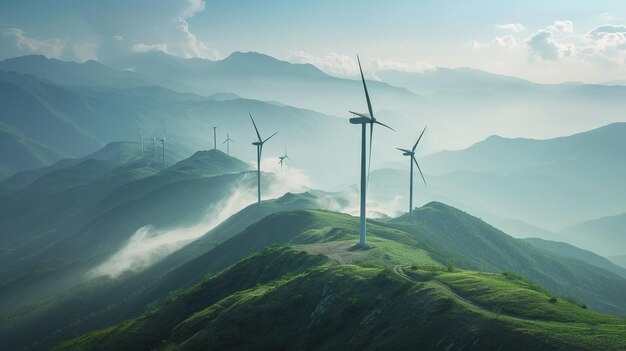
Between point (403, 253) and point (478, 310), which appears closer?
point (478, 310)

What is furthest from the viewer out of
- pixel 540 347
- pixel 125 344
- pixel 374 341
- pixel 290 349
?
pixel 125 344

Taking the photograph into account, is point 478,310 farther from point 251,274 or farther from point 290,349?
point 251,274

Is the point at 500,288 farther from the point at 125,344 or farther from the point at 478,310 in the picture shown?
the point at 125,344

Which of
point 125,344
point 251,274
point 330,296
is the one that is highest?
point 330,296

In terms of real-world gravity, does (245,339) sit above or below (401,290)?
below

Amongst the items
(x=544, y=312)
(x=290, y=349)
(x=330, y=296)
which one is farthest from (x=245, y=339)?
(x=544, y=312)

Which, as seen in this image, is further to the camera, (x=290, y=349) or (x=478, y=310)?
(x=290, y=349)

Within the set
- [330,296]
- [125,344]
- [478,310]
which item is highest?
[478,310]

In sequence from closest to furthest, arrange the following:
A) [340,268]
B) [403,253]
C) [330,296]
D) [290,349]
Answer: [290,349] < [330,296] < [340,268] < [403,253]

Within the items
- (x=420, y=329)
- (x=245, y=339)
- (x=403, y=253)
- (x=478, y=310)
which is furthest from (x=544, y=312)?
(x=403, y=253)
